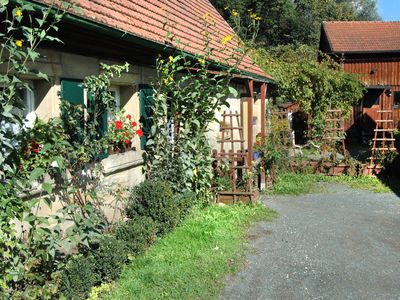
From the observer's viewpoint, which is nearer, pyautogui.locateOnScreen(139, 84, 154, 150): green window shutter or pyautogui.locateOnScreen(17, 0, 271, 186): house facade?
pyautogui.locateOnScreen(17, 0, 271, 186): house facade

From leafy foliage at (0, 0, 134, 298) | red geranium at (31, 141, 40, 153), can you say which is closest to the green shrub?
leafy foliage at (0, 0, 134, 298)

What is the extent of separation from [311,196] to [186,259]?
5380 millimetres

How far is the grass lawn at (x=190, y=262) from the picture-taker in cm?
435

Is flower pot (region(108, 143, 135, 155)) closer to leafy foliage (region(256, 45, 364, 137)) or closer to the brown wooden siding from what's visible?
leafy foliage (region(256, 45, 364, 137))

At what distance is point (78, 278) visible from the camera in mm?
3768

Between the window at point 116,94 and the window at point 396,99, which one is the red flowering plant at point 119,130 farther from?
the window at point 396,99

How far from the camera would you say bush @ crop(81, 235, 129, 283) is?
13.8ft

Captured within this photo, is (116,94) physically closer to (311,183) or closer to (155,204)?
(155,204)

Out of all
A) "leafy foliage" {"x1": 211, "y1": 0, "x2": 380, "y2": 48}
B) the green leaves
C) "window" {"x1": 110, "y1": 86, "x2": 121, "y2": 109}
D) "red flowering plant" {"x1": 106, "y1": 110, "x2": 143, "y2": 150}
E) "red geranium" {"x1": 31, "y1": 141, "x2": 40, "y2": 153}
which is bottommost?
the green leaves

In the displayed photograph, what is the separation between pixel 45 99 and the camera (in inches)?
181

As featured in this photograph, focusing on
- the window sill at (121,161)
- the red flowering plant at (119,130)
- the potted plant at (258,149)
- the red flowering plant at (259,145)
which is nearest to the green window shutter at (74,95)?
the red flowering plant at (119,130)

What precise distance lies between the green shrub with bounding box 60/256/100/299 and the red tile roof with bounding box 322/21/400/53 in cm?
2337

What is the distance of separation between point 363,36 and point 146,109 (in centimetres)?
2294

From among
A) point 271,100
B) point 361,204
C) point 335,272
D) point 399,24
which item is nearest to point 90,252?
point 335,272
